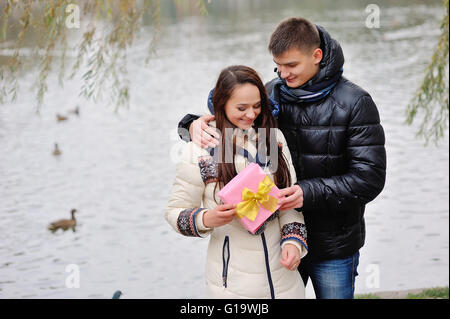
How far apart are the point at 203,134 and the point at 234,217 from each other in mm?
343

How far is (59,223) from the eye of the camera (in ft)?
28.7

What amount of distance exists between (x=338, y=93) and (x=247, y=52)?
718 inches

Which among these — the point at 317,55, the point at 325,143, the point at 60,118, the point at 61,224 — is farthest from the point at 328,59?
the point at 60,118

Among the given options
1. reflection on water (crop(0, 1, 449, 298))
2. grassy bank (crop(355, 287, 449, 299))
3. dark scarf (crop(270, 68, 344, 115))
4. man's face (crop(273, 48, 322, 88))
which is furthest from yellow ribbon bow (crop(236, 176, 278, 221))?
grassy bank (crop(355, 287, 449, 299))

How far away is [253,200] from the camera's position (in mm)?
2186

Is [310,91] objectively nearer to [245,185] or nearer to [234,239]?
[245,185]

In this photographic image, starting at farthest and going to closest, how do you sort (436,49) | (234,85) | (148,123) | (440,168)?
1. (148,123)
2. (440,168)
3. (436,49)
4. (234,85)

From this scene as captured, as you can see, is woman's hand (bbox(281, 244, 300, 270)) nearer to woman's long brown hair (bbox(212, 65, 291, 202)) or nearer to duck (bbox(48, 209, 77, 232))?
woman's long brown hair (bbox(212, 65, 291, 202))

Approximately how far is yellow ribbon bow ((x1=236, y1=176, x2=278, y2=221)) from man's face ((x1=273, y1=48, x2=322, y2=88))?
494mm

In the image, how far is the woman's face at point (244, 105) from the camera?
2.24m

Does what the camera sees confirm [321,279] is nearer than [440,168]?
Yes

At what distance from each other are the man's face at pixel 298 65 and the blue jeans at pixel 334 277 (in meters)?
0.78

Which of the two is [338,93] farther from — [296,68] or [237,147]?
[237,147]
